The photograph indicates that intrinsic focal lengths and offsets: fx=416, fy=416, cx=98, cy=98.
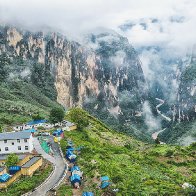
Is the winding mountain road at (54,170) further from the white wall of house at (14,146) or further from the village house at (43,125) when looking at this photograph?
the village house at (43,125)

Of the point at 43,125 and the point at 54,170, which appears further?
the point at 43,125

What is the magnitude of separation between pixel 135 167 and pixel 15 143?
1026 inches

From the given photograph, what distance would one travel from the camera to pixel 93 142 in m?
112

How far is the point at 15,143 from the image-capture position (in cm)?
8912

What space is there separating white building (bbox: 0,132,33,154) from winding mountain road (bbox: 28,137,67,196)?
3374mm

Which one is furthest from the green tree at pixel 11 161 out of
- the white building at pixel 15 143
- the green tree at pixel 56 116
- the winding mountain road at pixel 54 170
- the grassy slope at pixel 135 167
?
the green tree at pixel 56 116

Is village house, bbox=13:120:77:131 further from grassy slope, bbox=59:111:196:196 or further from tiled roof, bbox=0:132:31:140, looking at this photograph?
tiled roof, bbox=0:132:31:140

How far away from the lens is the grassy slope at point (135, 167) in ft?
221

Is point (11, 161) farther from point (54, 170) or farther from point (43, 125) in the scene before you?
point (43, 125)

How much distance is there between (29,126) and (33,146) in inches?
1366

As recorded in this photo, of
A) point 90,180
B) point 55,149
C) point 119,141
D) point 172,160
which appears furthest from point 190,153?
point 90,180

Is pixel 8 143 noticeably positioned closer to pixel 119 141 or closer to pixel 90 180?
pixel 90 180

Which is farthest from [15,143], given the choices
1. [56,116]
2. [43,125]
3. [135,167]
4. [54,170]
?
[43,125]

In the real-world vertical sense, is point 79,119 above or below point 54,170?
below
